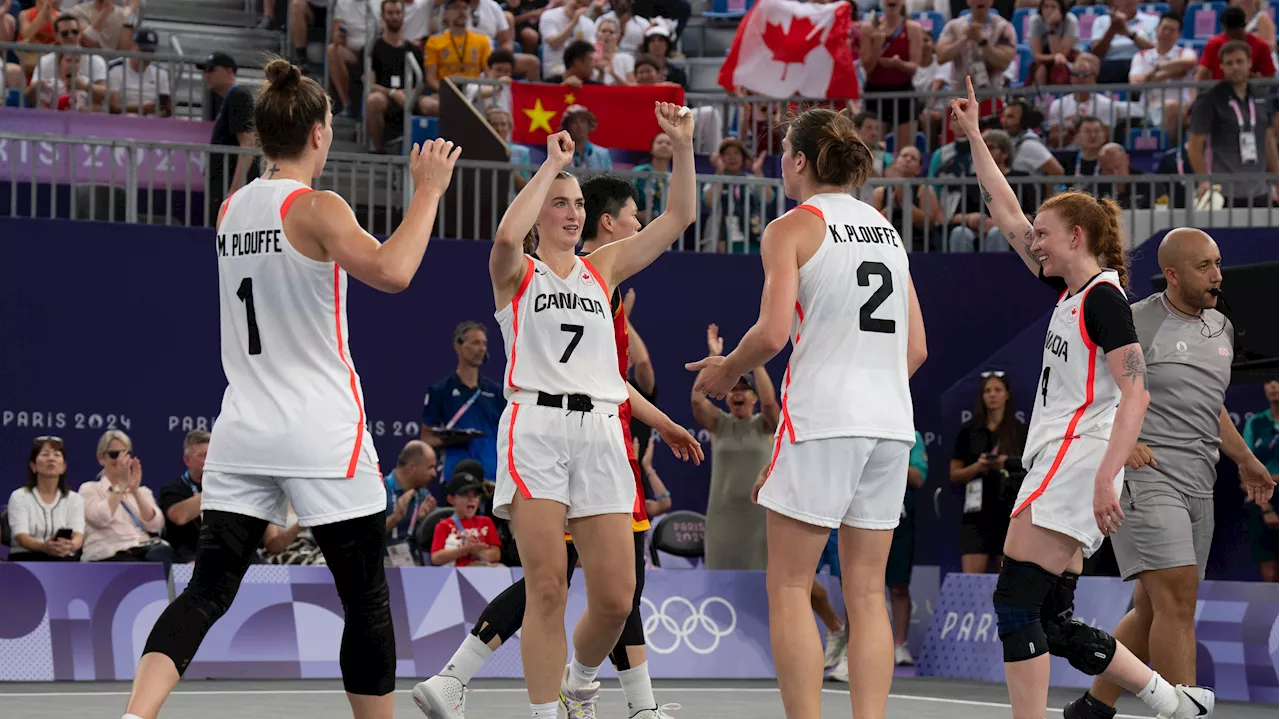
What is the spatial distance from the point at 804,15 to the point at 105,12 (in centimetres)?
686

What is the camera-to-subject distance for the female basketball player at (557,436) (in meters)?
6.41

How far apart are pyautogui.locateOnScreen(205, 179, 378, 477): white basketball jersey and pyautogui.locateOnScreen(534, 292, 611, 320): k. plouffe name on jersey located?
1241mm

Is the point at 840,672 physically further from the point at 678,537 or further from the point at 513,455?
the point at 513,455

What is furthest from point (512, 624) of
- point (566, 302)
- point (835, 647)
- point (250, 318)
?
point (835, 647)

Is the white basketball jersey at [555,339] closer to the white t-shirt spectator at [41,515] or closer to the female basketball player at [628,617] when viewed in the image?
the female basketball player at [628,617]

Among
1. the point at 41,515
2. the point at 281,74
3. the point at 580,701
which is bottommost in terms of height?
the point at 41,515

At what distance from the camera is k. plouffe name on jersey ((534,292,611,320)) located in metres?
6.53

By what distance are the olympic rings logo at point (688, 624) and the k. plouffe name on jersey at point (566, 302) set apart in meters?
5.38

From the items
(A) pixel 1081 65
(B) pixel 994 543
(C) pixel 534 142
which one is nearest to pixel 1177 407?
(B) pixel 994 543

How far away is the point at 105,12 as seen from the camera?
16.6 metres

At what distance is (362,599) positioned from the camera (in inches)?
210

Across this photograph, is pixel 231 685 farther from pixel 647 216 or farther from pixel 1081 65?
pixel 1081 65

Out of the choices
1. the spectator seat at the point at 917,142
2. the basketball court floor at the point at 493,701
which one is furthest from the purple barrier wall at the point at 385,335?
the basketball court floor at the point at 493,701

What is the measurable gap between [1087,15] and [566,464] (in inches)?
580
